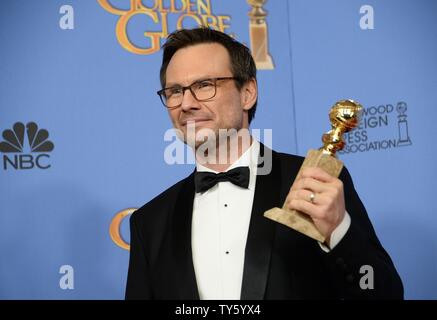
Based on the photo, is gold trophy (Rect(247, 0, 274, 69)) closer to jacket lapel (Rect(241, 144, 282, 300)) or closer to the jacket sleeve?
jacket lapel (Rect(241, 144, 282, 300))

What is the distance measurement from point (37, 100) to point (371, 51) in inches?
59.4

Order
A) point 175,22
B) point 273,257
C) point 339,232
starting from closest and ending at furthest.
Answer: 1. point 339,232
2. point 273,257
3. point 175,22

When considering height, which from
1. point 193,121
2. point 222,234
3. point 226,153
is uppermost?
point 193,121

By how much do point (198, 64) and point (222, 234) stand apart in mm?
513

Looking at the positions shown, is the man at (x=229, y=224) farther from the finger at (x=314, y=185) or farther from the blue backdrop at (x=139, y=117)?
the blue backdrop at (x=139, y=117)

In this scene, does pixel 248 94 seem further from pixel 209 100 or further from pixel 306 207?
pixel 306 207

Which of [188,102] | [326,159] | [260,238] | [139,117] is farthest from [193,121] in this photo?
[139,117]

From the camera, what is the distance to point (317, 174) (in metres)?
1.12

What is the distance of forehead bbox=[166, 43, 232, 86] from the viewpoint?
1.60 m

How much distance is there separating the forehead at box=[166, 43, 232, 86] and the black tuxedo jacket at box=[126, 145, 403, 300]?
1.04 ft

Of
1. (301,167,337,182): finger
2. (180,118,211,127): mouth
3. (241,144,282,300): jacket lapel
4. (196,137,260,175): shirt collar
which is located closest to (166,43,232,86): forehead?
(180,118,211,127): mouth

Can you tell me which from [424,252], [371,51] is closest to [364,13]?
[371,51]
